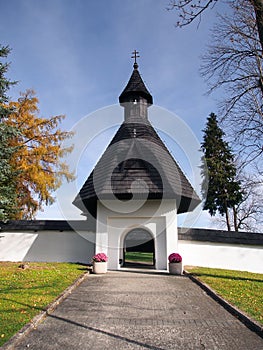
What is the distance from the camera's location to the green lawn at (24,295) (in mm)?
4164

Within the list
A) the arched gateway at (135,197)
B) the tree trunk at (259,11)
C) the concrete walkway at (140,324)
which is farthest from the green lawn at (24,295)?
the tree trunk at (259,11)

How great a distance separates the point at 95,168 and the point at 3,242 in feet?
20.3

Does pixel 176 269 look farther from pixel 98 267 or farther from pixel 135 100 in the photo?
pixel 135 100

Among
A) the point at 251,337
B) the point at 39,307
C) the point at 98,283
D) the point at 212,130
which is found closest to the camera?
the point at 251,337

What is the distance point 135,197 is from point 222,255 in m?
5.34

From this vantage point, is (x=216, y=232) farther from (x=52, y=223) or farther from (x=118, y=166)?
(x=52, y=223)

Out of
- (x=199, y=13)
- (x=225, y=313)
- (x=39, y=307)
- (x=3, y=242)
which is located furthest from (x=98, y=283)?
(x=3, y=242)

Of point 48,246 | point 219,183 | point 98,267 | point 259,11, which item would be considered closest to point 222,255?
point 98,267

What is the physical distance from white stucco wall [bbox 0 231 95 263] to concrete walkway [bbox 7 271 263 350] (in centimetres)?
748

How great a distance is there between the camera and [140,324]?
4.34 m

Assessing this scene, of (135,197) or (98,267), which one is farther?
(135,197)

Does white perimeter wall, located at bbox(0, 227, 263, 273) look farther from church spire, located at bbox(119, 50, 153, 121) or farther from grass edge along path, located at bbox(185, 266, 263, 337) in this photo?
church spire, located at bbox(119, 50, 153, 121)

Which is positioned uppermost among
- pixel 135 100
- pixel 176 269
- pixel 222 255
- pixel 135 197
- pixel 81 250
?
pixel 135 100

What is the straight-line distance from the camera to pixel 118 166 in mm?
12438
